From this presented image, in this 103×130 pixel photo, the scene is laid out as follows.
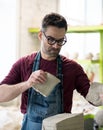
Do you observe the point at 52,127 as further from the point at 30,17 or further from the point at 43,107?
the point at 30,17

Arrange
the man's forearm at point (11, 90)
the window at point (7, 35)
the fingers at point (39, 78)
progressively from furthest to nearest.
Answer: the window at point (7, 35) → the man's forearm at point (11, 90) → the fingers at point (39, 78)

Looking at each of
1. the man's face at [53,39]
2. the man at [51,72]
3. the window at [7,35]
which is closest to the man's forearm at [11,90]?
the man at [51,72]

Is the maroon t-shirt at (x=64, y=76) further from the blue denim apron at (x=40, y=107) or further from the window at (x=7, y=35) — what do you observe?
the window at (x=7, y=35)

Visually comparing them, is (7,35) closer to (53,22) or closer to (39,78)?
(53,22)

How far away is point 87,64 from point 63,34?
1352 mm

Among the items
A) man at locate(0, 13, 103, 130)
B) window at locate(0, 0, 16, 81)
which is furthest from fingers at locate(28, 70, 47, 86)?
window at locate(0, 0, 16, 81)

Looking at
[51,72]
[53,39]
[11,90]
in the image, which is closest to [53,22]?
[53,39]

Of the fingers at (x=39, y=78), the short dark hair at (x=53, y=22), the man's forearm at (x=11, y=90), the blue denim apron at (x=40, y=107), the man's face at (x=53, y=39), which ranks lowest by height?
the blue denim apron at (x=40, y=107)

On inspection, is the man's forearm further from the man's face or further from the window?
the window

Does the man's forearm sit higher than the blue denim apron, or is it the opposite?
the man's forearm

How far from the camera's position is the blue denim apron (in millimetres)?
1196

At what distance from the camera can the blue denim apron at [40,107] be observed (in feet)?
3.92

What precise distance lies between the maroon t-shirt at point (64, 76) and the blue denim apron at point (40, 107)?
38 millimetres

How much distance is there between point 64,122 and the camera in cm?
97
